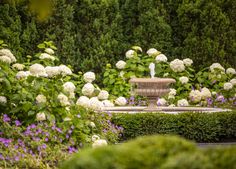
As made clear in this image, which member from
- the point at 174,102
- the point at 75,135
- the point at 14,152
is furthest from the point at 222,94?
the point at 14,152

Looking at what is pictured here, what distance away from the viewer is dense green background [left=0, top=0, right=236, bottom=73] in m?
12.1

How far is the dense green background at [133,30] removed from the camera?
12109mm

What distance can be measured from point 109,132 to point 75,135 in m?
1.14

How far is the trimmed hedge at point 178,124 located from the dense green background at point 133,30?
11.2 ft

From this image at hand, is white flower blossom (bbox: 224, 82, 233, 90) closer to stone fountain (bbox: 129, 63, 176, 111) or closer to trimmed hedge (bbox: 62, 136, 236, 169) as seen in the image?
stone fountain (bbox: 129, 63, 176, 111)

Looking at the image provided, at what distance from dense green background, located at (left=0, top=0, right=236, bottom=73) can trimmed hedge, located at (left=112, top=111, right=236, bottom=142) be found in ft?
11.2

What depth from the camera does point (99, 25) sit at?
1226 centimetres

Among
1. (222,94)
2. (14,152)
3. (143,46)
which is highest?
(143,46)

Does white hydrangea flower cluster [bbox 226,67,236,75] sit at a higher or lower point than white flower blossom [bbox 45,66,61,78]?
higher

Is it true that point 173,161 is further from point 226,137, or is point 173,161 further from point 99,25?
point 99,25

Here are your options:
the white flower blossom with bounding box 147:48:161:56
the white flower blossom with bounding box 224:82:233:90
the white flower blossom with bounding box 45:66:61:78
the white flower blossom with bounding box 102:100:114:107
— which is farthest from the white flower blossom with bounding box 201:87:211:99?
the white flower blossom with bounding box 45:66:61:78

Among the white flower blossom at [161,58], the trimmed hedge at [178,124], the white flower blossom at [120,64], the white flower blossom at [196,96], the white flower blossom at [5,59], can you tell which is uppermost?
the white flower blossom at [161,58]

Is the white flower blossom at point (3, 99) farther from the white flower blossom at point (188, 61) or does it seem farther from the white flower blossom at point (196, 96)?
the white flower blossom at point (188, 61)

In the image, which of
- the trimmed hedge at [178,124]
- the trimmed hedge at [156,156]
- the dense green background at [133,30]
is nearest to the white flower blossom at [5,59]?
Result: the trimmed hedge at [178,124]
